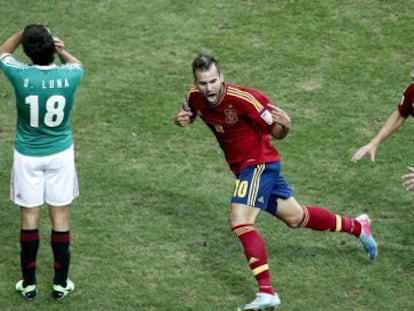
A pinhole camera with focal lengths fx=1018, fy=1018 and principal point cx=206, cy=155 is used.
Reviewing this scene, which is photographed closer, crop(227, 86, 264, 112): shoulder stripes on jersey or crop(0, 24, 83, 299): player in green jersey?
crop(0, 24, 83, 299): player in green jersey

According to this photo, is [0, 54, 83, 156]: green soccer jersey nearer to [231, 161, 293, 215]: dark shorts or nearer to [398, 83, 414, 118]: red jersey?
[231, 161, 293, 215]: dark shorts

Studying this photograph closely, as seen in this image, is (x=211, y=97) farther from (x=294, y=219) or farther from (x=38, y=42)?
(x=38, y=42)

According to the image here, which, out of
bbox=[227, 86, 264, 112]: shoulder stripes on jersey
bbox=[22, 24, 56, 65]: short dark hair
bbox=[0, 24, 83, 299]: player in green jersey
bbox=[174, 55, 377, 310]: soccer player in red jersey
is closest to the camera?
bbox=[22, 24, 56, 65]: short dark hair

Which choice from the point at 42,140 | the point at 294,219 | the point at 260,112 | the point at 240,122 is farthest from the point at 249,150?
the point at 42,140

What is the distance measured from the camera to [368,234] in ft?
28.7

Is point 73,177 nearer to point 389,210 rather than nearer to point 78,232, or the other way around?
point 78,232

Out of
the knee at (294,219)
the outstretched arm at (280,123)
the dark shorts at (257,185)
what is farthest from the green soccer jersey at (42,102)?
the knee at (294,219)

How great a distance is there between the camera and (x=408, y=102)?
8.73 meters

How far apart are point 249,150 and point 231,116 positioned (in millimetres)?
321

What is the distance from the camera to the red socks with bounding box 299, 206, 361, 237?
8.57m

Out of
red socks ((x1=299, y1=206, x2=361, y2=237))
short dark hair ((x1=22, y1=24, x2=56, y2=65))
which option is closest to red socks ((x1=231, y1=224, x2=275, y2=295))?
red socks ((x1=299, y1=206, x2=361, y2=237))

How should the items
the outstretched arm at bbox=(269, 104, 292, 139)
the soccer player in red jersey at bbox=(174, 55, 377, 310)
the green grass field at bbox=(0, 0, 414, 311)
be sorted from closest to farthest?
the outstretched arm at bbox=(269, 104, 292, 139), the soccer player in red jersey at bbox=(174, 55, 377, 310), the green grass field at bbox=(0, 0, 414, 311)

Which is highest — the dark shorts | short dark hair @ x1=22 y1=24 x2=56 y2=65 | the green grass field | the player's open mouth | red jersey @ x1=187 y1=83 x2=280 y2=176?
short dark hair @ x1=22 y1=24 x2=56 y2=65

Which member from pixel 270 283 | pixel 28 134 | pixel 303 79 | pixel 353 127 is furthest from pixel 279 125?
pixel 303 79
